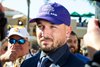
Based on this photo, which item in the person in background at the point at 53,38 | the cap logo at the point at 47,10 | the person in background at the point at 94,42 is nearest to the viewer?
the person in background at the point at 94,42

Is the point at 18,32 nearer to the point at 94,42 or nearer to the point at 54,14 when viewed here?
the point at 54,14

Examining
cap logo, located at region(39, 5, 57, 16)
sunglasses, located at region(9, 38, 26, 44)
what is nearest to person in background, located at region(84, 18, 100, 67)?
cap logo, located at region(39, 5, 57, 16)

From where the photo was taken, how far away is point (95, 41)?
6.96ft

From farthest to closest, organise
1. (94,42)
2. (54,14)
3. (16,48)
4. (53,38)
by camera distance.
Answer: (16,48)
(54,14)
(53,38)
(94,42)

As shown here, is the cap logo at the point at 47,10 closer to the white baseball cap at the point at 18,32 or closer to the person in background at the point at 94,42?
the person in background at the point at 94,42

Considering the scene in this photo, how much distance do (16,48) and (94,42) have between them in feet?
8.92

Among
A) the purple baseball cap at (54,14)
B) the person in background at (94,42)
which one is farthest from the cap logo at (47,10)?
the person in background at (94,42)

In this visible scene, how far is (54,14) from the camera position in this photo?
11.2ft

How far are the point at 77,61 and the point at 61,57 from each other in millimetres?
147

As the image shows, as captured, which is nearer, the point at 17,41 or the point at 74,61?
the point at 74,61

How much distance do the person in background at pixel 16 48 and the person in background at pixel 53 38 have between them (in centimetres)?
128

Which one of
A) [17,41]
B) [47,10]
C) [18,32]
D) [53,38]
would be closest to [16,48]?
[17,41]

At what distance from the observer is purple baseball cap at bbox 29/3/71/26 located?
337 cm

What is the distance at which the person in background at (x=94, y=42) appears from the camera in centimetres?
205
